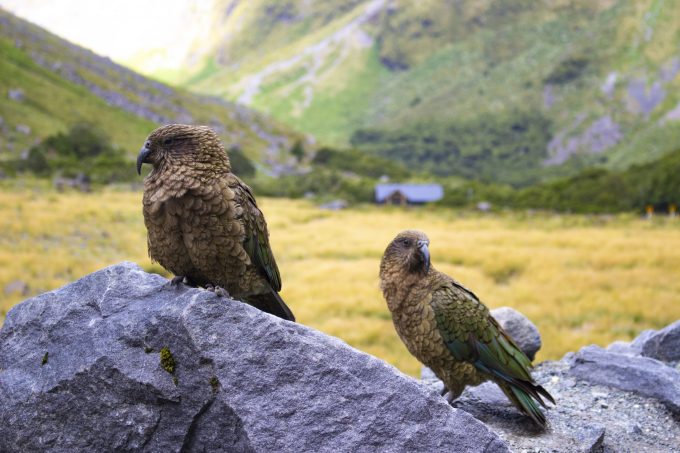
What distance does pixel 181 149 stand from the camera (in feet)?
16.6

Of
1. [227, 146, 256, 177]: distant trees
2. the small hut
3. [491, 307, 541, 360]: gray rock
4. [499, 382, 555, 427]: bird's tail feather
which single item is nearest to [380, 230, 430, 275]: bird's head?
[499, 382, 555, 427]: bird's tail feather

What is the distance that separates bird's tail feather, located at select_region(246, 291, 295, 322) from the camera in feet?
18.1

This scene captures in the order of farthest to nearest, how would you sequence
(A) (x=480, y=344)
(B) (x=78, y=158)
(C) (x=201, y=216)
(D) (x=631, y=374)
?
(B) (x=78, y=158) → (D) (x=631, y=374) → (A) (x=480, y=344) → (C) (x=201, y=216)

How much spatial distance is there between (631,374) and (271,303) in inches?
200

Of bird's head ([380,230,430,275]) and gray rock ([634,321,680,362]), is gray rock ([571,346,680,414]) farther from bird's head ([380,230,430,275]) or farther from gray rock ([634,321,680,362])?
bird's head ([380,230,430,275])

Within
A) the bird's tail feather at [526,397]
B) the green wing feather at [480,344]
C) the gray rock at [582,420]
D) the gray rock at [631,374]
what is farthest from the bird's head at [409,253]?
the gray rock at [631,374]

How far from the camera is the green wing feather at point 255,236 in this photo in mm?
5008

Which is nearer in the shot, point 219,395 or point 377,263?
point 219,395

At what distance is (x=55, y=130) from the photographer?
209ft

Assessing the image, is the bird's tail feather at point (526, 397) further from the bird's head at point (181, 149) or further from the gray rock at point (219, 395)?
the bird's head at point (181, 149)

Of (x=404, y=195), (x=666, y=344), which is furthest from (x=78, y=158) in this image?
(x=666, y=344)

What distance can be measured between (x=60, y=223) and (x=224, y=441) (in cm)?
2332

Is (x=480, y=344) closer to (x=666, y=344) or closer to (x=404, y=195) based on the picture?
(x=666, y=344)

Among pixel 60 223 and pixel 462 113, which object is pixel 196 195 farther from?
Answer: pixel 462 113
